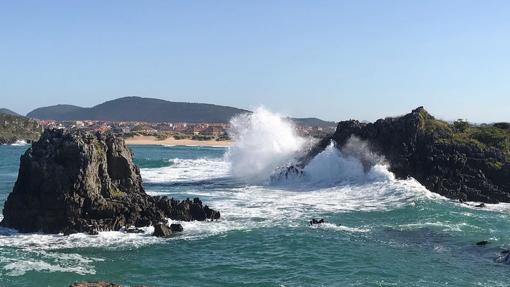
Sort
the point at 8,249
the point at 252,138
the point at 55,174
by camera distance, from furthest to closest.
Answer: the point at 252,138, the point at 55,174, the point at 8,249

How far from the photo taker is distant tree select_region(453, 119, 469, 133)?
64.2m

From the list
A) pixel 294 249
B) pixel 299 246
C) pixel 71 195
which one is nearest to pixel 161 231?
pixel 71 195

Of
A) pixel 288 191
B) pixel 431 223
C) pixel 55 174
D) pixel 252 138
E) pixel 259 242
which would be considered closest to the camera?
pixel 259 242

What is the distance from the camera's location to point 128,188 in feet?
133

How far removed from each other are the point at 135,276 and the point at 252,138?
178 feet

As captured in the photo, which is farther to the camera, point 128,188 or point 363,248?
point 128,188

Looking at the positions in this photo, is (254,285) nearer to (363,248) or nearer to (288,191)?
(363,248)

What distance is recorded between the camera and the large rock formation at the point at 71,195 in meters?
35.7

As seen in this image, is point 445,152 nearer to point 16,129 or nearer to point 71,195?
point 71,195

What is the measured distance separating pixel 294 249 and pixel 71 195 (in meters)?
12.9

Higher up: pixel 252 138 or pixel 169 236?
pixel 252 138

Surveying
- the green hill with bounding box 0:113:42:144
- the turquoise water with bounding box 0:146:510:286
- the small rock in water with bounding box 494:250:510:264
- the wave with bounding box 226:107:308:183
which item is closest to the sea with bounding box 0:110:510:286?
the turquoise water with bounding box 0:146:510:286

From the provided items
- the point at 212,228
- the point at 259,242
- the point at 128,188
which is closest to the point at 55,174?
the point at 128,188

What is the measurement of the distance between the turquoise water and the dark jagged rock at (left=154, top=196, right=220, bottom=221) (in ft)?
4.41
